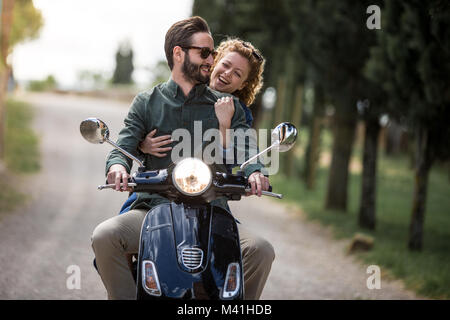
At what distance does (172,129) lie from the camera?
110 inches

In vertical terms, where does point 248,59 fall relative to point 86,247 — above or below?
above

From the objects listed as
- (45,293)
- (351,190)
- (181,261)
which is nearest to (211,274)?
(181,261)

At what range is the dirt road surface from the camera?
519 cm

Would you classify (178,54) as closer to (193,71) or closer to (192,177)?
(193,71)

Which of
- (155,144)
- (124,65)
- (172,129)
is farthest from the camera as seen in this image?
(124,65)

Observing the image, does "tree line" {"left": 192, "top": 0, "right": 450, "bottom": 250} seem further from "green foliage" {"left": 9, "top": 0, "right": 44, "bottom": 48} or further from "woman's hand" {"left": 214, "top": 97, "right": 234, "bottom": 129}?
"green foliage" {"left": 9, "top": 0, "right": 44, "bottom": 48}

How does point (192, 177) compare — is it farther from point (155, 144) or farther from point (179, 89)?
point (179, 89)

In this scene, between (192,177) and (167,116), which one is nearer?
(192,177)

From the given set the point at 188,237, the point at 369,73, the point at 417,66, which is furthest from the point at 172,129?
the point at 369,73

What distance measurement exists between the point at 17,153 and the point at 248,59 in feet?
42.5

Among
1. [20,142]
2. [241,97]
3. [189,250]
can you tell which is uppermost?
[241,97]

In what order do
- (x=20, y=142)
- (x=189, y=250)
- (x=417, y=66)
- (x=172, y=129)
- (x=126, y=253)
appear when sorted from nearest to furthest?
(x=189, y=250) → (x=126, y=253) → (x=172, y=129) → (x=417, y=66) → (x=20, y=142)

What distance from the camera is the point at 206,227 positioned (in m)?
2.28

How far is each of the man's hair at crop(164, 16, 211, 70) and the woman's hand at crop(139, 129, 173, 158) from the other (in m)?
0.46
